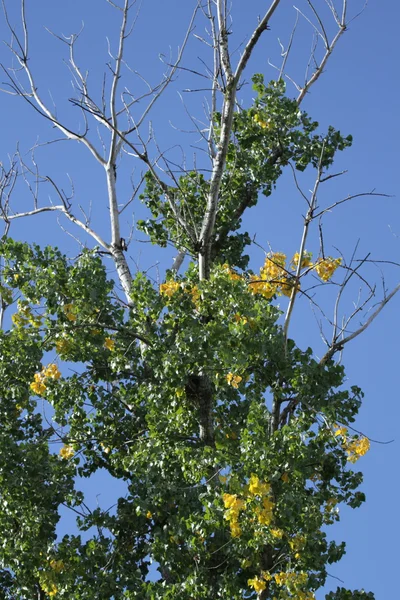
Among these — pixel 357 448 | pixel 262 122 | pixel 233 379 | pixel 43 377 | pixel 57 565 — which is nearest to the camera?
pixel 357 448

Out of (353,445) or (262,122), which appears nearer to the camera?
(353,445)

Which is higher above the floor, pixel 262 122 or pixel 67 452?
pixel 262 122

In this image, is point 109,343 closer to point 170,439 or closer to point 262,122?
point 170,439

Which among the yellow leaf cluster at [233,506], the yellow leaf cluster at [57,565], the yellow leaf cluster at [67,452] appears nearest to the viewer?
the yellow leaf cluster at [233,506]

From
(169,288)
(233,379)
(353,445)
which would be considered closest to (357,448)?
(353,445)

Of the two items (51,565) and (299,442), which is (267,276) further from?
(51,565)

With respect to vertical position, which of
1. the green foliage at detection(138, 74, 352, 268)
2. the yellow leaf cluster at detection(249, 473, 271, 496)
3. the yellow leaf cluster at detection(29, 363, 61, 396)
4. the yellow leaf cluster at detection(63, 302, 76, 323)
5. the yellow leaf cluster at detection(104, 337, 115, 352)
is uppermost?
the green foliage at detection(138, 74, 352, 268)

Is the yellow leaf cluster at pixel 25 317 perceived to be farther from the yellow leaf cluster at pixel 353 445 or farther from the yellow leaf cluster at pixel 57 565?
the yellow leaf cluster at pixel 353 445

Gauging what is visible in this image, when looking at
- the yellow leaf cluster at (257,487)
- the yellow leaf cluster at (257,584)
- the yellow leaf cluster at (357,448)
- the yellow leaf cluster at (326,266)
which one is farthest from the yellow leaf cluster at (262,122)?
the yellow leaf cluster at (257,584)

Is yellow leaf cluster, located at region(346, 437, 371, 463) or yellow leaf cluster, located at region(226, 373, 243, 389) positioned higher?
yellow leaf cluster, located at region(226, 373, 243, 389)

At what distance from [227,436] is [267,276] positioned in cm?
163

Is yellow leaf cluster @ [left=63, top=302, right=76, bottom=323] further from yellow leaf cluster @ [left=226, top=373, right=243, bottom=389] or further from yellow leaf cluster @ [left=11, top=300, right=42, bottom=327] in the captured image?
yellow leaf cluster @ [left=226, top=373, right=243, bottom=389]

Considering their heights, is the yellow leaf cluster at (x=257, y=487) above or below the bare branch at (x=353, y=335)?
below

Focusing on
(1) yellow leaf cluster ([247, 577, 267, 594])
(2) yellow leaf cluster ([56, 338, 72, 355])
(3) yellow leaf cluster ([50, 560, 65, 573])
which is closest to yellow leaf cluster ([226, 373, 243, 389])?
(1) yellow leaf cluster ([247, 577, 267, 594])
